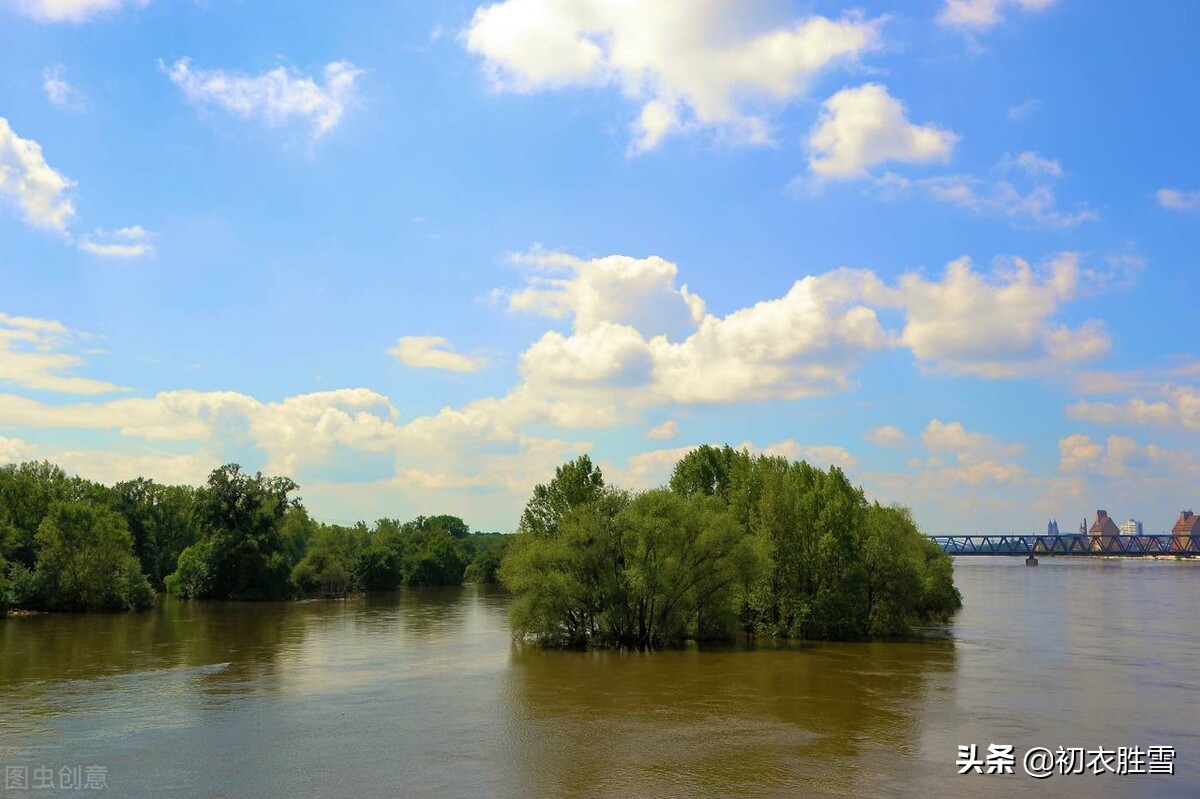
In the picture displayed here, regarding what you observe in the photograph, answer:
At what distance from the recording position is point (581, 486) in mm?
77062

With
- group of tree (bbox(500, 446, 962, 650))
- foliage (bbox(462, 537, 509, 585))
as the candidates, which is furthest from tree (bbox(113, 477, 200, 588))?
group of tree (bbox(500, 446, 962, 650))

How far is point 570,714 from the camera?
37719mm

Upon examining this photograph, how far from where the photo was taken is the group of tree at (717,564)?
2307 inches

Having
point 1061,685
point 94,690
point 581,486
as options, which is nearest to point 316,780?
point 94,690

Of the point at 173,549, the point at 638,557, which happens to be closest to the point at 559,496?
the point at 638,557

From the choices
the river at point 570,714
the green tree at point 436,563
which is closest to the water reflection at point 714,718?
the river at point 570,714

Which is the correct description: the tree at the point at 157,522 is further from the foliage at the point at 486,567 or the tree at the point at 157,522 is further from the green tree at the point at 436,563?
the foliage at the point at 486,567

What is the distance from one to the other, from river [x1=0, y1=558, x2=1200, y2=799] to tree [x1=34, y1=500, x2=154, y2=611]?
20.0 m

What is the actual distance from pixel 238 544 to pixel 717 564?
74.3 metres

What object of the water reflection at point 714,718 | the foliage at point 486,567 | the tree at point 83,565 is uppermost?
the tree at point 83,565

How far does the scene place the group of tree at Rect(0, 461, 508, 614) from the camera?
287 feet

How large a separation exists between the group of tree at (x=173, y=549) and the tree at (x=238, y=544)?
0.13 metres

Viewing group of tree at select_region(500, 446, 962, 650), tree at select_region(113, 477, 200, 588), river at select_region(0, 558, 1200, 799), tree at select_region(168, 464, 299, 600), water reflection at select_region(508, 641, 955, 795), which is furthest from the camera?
tree at select_region(113, 477, 200, 588)

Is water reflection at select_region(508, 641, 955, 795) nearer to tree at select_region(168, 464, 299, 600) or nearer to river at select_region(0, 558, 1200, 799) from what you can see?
river at select_region(0, 558, 1200, 799)
